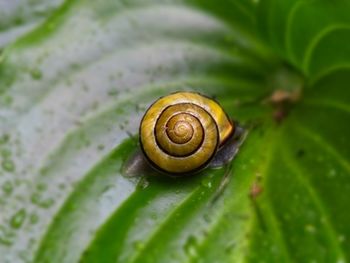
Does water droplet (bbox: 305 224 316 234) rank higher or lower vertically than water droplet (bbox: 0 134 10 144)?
lower

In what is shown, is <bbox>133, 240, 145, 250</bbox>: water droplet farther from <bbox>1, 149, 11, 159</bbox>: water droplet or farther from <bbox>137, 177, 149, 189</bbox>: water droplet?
<bbox>1, 149, 11, 159</bbox>: water droplet

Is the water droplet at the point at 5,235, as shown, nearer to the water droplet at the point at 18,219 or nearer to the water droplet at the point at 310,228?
the water droplet at the point at 18,219

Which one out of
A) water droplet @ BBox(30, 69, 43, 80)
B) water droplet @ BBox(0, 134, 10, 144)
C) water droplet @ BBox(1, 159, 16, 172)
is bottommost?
water droplet @ BBox(1, 159, 16, 172)

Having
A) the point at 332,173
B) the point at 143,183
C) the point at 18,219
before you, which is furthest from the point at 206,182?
the point at 18,219

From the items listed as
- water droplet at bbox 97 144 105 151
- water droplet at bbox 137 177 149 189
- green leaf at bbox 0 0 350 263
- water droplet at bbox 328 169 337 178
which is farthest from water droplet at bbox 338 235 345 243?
water droplet at bbox 97 144 105 151

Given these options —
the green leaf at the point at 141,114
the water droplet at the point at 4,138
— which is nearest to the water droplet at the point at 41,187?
the green leaf at the point at 141,114

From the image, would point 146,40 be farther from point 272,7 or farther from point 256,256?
point 256,256
